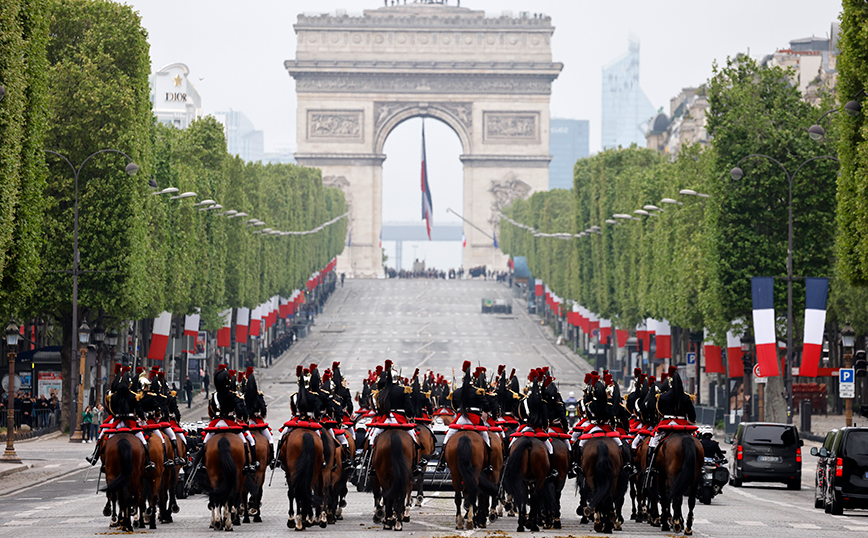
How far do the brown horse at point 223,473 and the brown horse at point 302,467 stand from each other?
2.71ft

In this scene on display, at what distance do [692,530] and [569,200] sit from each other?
117 m

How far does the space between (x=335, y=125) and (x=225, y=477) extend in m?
159

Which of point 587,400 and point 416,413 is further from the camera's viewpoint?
point 416,413

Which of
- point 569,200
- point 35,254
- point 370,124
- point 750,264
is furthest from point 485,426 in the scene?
point 370,124

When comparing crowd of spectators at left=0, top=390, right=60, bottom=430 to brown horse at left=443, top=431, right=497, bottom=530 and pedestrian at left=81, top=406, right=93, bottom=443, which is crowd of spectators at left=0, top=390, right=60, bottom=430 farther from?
brown horse at left=443, top=431, right=497, bottom=530

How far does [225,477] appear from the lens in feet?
83.8

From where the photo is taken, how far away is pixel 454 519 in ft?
94.8

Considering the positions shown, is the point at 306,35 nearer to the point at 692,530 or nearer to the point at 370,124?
the point at 370,124

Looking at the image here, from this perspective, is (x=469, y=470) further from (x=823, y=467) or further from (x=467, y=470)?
(x=823, y=467)

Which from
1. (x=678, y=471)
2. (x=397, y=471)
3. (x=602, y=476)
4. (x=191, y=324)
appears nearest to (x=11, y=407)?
(x=397, y=471)

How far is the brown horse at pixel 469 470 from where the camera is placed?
26.0 metres

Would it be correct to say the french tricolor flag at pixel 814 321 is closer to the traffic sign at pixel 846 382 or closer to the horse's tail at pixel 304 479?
the traffic sign at pixel 846 382

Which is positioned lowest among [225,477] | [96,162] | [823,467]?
[823,467]

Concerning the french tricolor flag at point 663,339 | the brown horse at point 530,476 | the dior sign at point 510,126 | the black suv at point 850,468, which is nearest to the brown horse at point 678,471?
the brown horse at point 530,476
